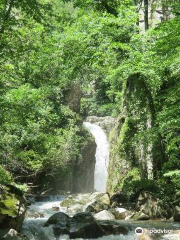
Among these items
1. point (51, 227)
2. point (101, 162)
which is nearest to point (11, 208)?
point (51, 227)

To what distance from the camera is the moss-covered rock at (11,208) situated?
7.57 metres

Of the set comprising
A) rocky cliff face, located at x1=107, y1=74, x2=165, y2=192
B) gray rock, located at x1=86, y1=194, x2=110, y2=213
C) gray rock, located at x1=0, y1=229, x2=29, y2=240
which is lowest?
gray rock, located at x1=0, y1=229, x2=29, y2=240

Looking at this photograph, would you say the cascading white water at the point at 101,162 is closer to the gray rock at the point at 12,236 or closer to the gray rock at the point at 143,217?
the gray rock at the point at 143,217

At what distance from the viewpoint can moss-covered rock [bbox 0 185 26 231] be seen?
7566 mm

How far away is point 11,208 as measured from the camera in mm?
7879

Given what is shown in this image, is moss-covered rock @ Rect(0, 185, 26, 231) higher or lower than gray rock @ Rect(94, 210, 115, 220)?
higher

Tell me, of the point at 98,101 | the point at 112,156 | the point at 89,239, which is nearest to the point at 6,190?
the point at 89,239

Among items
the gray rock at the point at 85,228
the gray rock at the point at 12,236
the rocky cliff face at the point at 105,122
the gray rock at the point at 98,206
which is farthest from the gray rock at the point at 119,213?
the rocky cliff face at the point at 105,122

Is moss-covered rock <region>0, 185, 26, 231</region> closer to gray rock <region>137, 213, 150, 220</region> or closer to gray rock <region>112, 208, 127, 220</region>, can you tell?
gray rock <region>112, 208, 127, 220</region>

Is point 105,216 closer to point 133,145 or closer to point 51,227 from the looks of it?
→ point 51,227

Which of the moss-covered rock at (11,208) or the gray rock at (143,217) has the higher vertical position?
the moss-covered rock at (11,208)

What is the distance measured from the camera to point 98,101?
37062mm

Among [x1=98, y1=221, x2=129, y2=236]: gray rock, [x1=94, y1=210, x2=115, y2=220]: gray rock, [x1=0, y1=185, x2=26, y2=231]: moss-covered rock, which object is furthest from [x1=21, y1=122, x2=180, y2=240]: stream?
[x1=94, y1=210, x2=115, y2=220]: gray rock

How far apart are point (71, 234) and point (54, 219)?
0.98m
